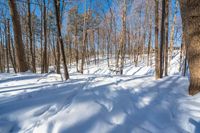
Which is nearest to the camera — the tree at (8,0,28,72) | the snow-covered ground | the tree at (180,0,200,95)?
the snow-covered ground

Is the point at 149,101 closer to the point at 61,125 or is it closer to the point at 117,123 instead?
the point at 117,123

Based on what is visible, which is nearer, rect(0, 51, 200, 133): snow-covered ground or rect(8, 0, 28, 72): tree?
rect(0, 51, 200, 133): snow-covered ground

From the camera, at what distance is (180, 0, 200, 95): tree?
10.7 ft

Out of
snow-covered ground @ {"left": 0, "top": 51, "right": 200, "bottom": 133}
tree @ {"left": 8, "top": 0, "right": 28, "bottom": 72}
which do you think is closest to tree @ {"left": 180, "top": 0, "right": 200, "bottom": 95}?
snow-covered ground @ {"left": 0, "top": 51, "right": 200, "bottom": 133}

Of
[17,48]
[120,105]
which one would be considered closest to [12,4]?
[17,48]

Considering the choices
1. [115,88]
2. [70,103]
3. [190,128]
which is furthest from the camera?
[115,88]

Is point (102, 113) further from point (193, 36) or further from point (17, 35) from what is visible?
point (17, 35)

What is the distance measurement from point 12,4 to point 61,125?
26.6ft

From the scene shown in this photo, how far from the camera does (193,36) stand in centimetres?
333

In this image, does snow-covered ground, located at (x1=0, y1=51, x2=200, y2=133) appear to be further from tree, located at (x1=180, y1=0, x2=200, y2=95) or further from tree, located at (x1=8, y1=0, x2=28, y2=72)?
tree, located at (x1=8, y1=0, x2=28, y2=72)

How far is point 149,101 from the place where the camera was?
3.18 m

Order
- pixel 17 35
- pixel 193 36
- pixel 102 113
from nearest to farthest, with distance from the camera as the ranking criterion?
pixel 102 113
pixel 193 36
pixel 17 35

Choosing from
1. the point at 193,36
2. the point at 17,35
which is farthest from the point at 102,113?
the point at 17,35

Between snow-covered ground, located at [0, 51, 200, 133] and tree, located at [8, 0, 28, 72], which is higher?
tree, located at [8, 0, 28, 72]
